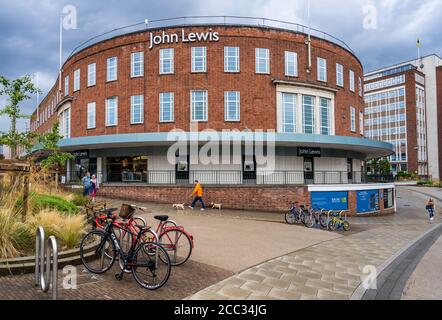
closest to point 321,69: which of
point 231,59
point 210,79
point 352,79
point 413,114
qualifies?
point 352,79

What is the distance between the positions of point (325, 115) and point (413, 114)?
231ft

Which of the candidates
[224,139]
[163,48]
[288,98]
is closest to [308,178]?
[288,98]

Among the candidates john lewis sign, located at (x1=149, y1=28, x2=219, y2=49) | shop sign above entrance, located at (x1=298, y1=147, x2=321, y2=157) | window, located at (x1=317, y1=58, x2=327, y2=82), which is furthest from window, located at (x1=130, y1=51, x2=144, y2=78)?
window, located at (x1=317, y1=58, x2=327, y2=82)

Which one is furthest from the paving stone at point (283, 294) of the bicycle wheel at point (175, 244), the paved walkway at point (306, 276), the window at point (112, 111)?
the window at point (112, 111)

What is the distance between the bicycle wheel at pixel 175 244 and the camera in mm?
7445

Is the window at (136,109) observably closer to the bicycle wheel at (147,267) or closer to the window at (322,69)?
the window at (322,69)

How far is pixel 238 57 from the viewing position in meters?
25.5

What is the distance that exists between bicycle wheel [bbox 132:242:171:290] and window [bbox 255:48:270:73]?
70.7 feet

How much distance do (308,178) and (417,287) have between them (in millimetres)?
20031

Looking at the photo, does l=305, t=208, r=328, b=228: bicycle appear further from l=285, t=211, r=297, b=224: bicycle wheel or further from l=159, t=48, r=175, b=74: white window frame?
l=159, t=48, r=175, b=74: white window frame

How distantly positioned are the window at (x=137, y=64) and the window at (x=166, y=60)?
1.61 m

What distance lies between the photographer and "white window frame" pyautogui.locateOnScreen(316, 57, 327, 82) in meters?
28.1

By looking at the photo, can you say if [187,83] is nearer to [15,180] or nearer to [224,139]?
[224,139]

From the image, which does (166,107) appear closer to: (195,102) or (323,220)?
(195,102)
